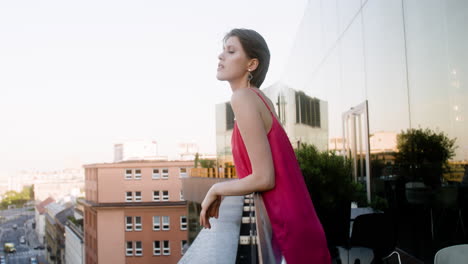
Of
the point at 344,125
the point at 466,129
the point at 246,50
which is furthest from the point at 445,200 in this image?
the point at 344,125

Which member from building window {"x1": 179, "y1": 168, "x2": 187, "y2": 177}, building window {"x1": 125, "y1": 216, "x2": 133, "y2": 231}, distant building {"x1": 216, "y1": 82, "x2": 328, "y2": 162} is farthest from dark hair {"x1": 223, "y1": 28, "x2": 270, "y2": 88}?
building window {"x1": 125, "y1": 216, "x2": 133, "y2": 231}

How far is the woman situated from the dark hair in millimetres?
156

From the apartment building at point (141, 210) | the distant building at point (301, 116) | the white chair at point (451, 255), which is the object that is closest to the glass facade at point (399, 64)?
the distant building at point (301, 116)

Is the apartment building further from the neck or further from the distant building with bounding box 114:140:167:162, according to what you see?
the neck

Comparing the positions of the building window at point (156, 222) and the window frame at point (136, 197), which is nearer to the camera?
the building window at point (156, 222)

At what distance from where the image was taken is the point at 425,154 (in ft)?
16.5

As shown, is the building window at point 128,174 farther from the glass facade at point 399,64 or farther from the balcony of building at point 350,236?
the balcony of building at point 350,236

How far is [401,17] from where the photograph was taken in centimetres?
577

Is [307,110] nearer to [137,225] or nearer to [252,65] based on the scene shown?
[252,65]

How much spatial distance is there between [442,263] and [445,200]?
7.70ft

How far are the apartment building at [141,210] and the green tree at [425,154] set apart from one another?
64.1 meters

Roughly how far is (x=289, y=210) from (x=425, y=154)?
4.38m

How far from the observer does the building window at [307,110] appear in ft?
43.5

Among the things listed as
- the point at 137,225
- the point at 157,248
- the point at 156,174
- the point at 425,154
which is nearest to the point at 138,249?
the point at 157,248
